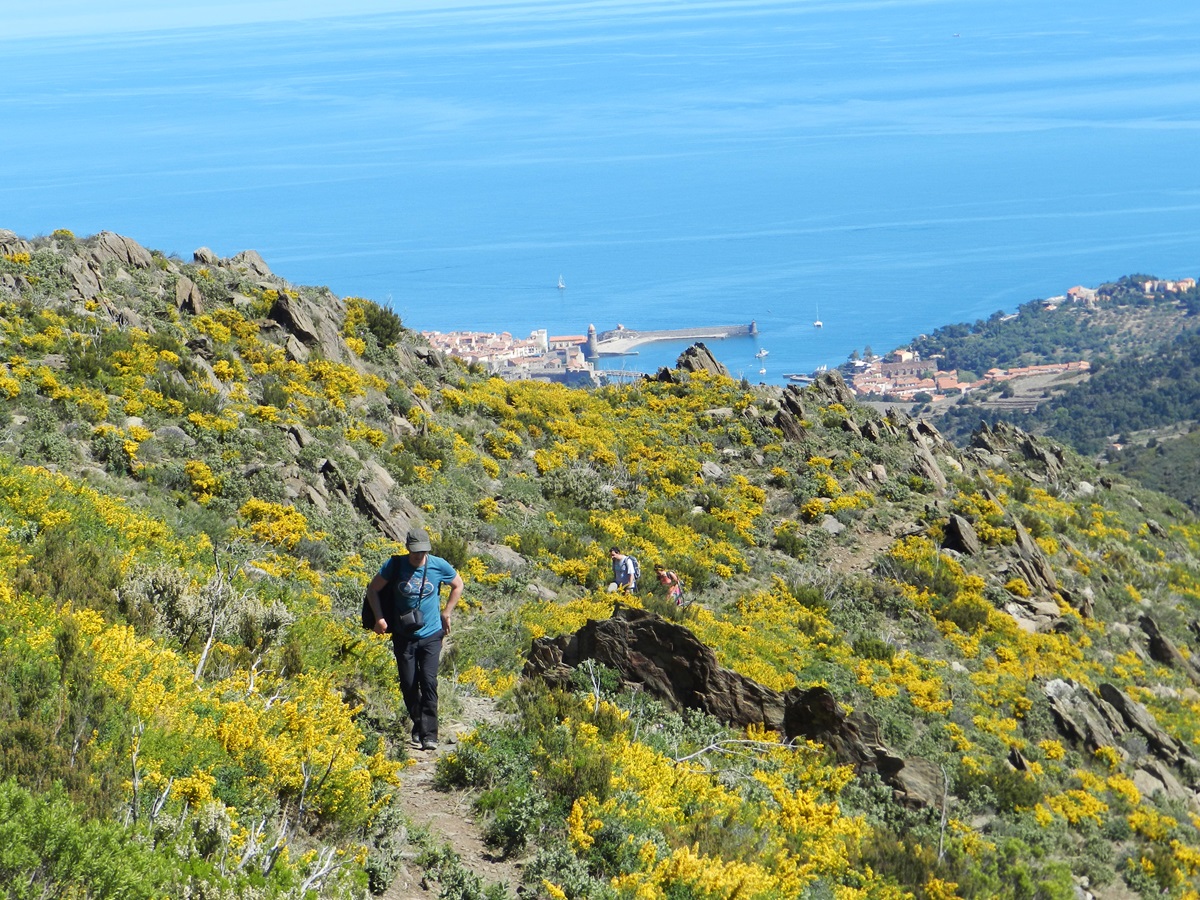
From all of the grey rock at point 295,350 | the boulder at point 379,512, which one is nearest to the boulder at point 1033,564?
the boulder at point 379,512

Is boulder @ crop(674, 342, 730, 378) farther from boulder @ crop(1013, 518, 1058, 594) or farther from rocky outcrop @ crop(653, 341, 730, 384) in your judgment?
boulder @ crop(1013, 518, 1058, 594)

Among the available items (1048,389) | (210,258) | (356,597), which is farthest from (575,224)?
(356,597)

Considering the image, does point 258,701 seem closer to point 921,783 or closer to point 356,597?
point 356,597

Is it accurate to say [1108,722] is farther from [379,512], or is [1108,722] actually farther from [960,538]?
[379,512]

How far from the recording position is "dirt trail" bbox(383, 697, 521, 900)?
604 centimetres

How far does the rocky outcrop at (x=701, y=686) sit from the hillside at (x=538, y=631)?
4cm

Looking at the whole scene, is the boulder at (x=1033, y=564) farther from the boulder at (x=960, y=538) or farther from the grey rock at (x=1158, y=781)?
the grey rock at (x=1158, y=781)

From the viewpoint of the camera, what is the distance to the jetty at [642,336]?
117 metres

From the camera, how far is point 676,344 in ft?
414

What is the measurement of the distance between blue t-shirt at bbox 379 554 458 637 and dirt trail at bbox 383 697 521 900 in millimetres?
949

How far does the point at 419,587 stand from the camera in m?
8.12

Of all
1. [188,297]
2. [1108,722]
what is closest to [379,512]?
[188,297]

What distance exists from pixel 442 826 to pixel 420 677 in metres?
1.43

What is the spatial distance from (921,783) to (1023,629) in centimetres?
967
